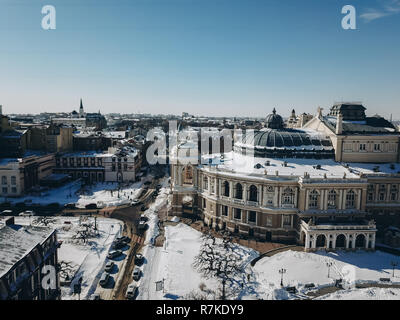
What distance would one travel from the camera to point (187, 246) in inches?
2280

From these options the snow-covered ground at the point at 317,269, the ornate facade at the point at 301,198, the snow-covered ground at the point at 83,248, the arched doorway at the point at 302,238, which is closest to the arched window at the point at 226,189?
the ornate facade at the point at 301,198

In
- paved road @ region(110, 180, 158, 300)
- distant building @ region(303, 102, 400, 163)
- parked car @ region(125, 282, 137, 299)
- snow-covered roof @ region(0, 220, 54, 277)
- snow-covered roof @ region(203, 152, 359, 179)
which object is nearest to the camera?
snow-covered roof @ region(0, 220, 54, 277)

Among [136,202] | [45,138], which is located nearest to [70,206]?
[136,202]

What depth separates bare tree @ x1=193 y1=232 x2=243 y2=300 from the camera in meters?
46.0

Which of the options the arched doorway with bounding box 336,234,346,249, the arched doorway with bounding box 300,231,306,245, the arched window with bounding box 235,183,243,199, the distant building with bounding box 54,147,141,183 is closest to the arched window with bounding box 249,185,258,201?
the arched window with bounding box 235,183,243,199

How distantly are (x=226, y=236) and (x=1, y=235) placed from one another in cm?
3973

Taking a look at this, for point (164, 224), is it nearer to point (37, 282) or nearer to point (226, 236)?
point (226, 236)

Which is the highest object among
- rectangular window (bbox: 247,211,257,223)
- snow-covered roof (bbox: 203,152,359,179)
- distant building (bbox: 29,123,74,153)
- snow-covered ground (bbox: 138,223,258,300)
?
distant building (bbox: 29,123,74,153)

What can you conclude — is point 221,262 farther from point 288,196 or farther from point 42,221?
point 42,221

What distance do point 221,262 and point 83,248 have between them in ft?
85.5

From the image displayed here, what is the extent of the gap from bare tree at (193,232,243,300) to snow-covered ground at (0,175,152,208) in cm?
3871

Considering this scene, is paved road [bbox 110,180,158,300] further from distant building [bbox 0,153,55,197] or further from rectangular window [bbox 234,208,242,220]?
distant building [bbox 0,153,55,197]

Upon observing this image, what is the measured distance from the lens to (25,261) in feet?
110

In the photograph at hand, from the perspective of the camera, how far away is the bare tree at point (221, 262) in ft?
Result: 151
